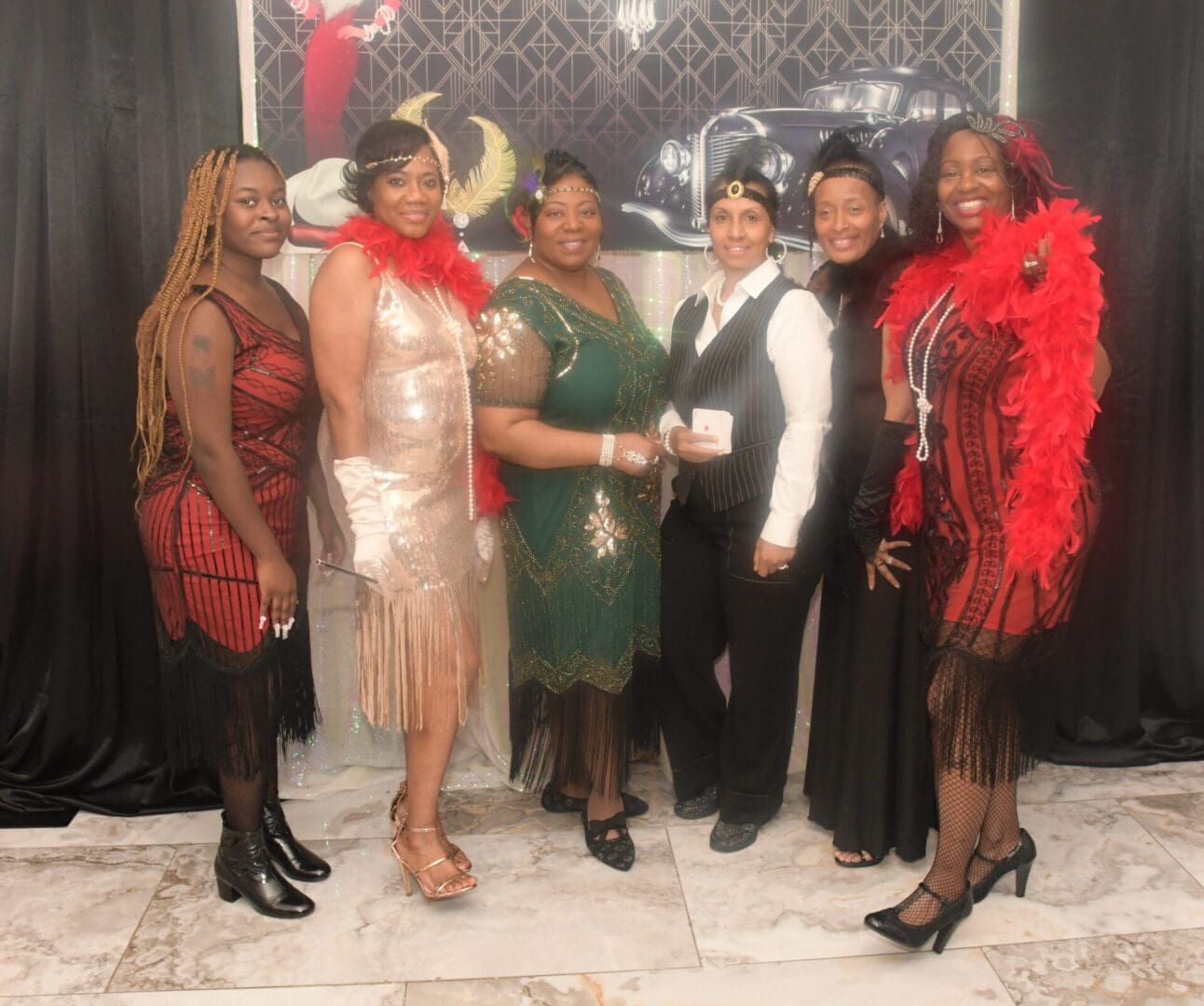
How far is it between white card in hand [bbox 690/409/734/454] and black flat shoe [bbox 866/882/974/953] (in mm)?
957

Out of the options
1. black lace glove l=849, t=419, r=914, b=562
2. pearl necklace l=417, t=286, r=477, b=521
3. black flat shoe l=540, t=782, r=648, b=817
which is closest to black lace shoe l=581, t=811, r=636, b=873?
black flat shoe l=540, t=782, r=648, b=817

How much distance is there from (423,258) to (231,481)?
1.86ft

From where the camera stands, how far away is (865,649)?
92.7 inches

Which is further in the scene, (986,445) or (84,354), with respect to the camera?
(84,354)

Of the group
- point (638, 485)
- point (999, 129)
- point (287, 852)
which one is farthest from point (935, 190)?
point (287, 852)

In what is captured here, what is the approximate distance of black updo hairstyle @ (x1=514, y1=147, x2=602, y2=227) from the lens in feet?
7.39

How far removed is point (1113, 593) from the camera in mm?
2898

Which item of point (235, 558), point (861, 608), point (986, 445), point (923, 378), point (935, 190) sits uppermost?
point (935, 190)

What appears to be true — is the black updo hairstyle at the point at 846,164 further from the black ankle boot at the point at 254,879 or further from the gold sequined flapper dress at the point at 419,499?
the black ankle boot at the point at 254,879

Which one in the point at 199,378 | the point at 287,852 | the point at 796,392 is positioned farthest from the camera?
the point at 287,852

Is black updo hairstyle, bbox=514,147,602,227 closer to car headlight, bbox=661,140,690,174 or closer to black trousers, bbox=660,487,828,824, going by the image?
car headlight, bbox=661,140,690,174

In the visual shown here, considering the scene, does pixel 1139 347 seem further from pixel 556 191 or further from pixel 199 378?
pixel 199 378

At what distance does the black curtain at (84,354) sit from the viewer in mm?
2543

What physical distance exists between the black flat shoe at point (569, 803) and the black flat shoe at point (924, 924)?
0.73 meters
